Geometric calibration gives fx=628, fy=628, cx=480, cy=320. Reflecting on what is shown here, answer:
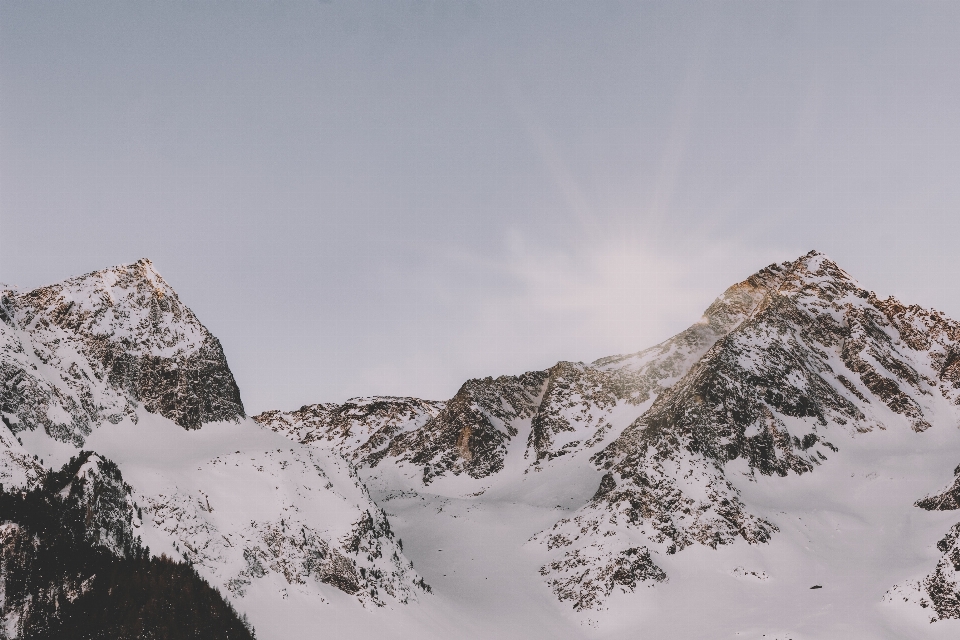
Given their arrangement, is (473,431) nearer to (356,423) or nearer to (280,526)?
(356,423)

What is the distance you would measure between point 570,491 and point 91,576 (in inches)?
2820

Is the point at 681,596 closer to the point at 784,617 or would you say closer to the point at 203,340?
the point at 784,617

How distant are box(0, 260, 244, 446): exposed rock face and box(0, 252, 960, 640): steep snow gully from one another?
233 millimetres

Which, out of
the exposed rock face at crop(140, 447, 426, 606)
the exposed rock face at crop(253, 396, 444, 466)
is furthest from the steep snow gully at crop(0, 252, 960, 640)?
the exposed rock face at crop(253, 396, 444, 466)

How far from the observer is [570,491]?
3999 inches

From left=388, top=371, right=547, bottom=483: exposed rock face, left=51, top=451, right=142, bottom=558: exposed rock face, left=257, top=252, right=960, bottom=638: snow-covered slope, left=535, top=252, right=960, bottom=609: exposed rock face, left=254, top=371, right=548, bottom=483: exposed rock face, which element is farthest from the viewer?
left=254, top=371, right=548, bottom=483: exposed rock face

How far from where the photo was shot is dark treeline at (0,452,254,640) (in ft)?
134

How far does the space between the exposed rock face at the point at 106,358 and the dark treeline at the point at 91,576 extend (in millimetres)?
7815

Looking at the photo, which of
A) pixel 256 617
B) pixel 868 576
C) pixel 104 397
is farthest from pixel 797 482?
pixel 104 397

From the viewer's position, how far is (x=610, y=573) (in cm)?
7412

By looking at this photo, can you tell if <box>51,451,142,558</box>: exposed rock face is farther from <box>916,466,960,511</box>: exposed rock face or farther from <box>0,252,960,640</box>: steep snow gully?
<box>916,466,960,511</box>: exposed rock face

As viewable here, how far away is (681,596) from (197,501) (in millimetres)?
51554

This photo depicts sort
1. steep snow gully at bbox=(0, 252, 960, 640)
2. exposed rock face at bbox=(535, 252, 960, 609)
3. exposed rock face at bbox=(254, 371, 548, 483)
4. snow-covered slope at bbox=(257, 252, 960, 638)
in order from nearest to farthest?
steep snow gully at bbox=(0, 252, 960, 640) < snow-covered slope at bbox=(257, 252, 960, 638) < exposed rock face at bbox=(535, 252, 960, 609) < exposed rock face at bbox=(254, 371, 548, 483)

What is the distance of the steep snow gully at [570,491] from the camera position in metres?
55.2
